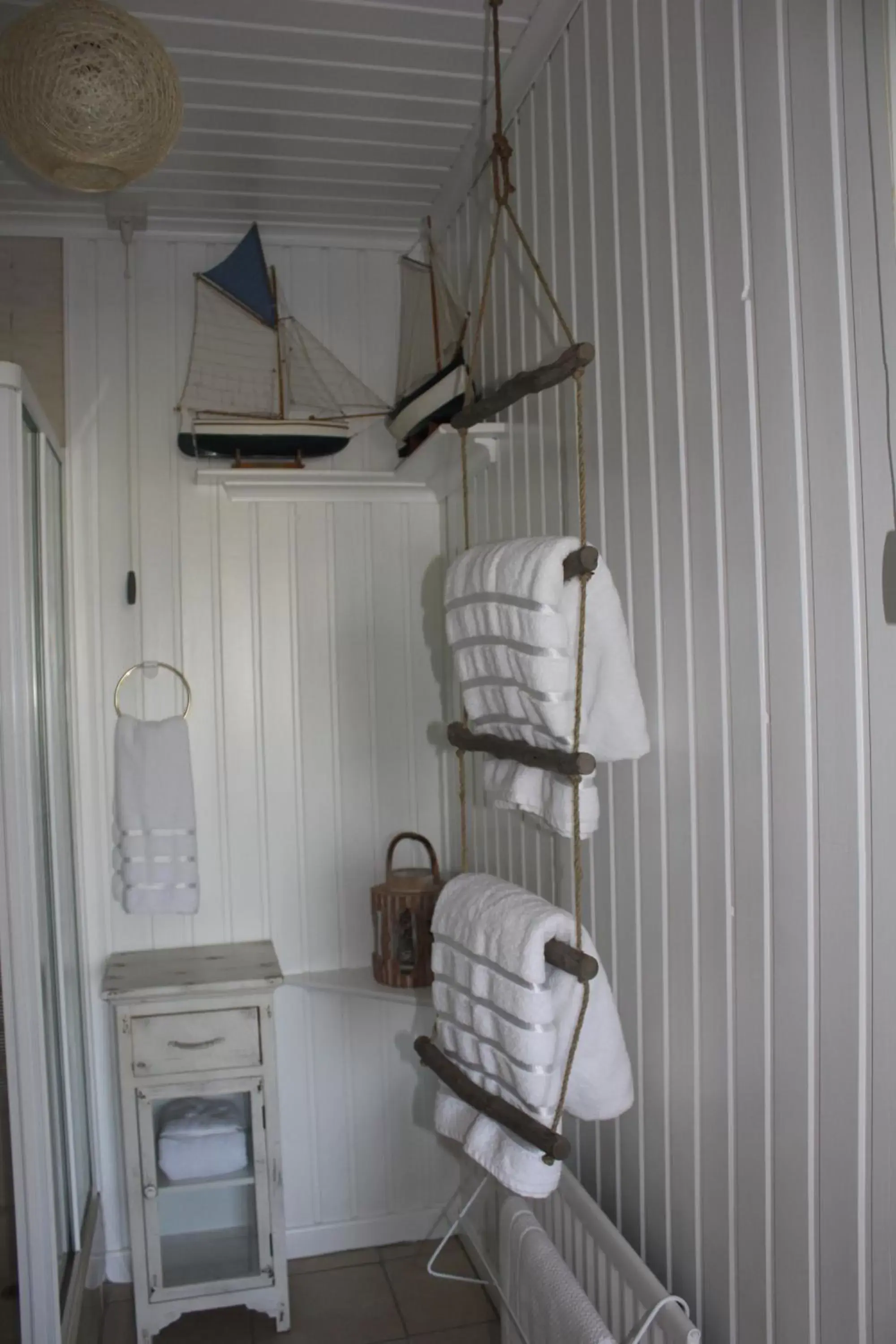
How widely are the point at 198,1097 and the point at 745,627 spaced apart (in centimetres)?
185

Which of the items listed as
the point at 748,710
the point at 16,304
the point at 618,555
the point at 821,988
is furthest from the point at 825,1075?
the point at 16,304

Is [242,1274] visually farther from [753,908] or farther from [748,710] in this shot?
[748,710]

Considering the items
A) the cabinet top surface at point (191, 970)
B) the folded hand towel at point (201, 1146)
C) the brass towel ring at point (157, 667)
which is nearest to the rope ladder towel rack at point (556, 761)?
the cabinet top surface at point (191, 970)

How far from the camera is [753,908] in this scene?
52.4 inches

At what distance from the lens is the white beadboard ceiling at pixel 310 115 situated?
194 cm

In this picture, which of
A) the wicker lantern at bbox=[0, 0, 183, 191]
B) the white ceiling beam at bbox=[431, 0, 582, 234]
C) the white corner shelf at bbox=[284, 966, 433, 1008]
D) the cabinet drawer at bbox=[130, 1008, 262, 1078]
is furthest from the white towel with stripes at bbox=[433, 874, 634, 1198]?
the white ceiling beam at bbox=[431, 0, 582, 234]

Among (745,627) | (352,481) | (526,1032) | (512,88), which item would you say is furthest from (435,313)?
(526,1032)

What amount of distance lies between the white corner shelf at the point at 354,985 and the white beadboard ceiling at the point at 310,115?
184 cm

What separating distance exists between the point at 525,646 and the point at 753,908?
1.55ft

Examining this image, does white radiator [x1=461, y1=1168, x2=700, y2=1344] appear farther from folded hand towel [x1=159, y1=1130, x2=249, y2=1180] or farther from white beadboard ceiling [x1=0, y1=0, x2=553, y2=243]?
white beadboard ceiling [x1=0, y1=0, x2=553, y2=243]

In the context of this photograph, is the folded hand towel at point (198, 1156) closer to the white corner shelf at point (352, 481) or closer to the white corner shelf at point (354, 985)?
the white corner shelf at point (354, 985)

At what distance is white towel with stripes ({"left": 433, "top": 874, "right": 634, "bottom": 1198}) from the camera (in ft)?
5.11

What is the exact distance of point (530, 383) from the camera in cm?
173

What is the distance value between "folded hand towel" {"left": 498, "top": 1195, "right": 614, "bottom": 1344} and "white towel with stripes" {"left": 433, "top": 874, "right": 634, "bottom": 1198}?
0.56ft
